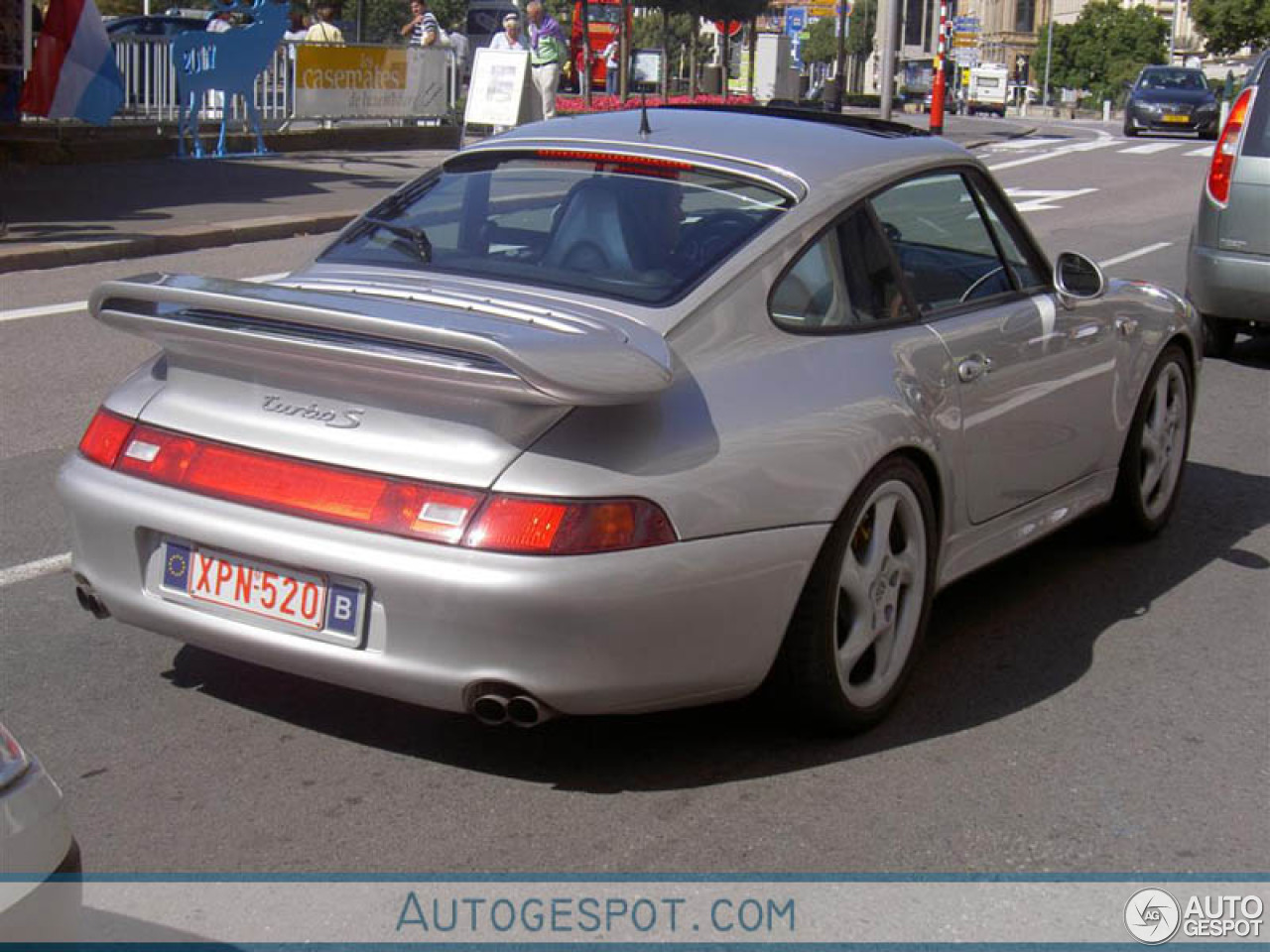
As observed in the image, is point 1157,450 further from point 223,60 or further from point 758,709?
point 223,60

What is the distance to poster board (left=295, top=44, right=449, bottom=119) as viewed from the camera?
23.1m

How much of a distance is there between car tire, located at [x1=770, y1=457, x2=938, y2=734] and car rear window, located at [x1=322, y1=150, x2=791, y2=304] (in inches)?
27.1

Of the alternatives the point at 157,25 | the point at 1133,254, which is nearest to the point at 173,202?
the point at 1133,254

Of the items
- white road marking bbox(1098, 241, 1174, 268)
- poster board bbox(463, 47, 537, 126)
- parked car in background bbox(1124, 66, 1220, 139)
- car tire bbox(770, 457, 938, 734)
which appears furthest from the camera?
parked car in background bbox(1124, 66, 1220, 139)

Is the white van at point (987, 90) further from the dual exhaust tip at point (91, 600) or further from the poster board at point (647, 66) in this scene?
the dual exhaust tip at point (91, 600)

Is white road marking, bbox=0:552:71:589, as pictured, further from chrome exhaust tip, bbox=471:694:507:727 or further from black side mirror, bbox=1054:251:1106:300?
black side mirror, bbox=1054:251:1106:300

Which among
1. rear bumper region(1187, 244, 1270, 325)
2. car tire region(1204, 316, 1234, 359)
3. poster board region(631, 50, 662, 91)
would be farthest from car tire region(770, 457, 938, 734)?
poster board region(631, 50, 662, 91)

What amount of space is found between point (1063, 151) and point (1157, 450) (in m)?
27.3

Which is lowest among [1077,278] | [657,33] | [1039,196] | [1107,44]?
[1039,196]

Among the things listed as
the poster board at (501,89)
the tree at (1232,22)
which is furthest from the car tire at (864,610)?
the tree at (1232,22)

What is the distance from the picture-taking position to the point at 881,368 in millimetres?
4488

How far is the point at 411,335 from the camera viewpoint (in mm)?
3689

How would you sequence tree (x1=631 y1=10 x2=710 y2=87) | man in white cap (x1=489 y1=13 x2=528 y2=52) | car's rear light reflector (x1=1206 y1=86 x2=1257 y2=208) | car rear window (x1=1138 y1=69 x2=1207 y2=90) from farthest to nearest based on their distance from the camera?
tree (x1=631 y1=10 x2=710 y2=87)
car rear window (x1=1138 y1=69 x2=1207 y2=90)
man in white cap (x1=489 y1=13 x2=528 y2=52)
car's rear light reflector (x1=1206 y1=86 x2=1257 y2=208)

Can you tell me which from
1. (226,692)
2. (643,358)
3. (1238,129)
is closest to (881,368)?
(643,358)
